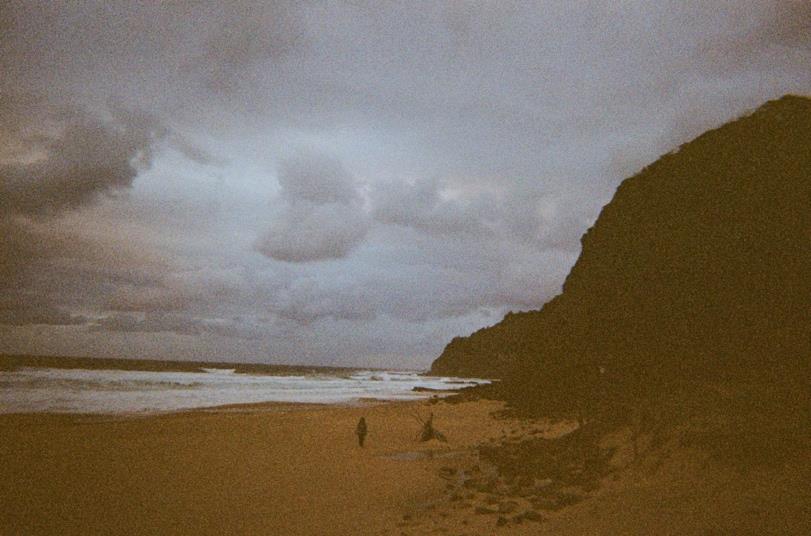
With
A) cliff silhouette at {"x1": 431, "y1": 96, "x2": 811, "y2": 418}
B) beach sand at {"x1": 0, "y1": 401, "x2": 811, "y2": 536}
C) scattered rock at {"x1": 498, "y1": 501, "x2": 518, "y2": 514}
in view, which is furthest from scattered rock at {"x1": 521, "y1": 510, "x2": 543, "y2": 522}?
cliff silhouette at {"x1": 431, "y1": 96, "x2": 811, "y2": 418}

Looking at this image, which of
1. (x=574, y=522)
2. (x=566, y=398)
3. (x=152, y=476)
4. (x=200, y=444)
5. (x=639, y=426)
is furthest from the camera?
(x=566, y=398)

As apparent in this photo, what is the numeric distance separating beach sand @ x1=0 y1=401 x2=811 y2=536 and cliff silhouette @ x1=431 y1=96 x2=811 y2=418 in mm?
2130

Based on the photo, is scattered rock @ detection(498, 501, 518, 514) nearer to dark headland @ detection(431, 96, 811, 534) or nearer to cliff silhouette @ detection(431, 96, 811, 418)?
dark headland @ detection(431, 96, 811, 534)

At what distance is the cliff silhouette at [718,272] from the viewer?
30.2ft

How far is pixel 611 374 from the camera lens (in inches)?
547

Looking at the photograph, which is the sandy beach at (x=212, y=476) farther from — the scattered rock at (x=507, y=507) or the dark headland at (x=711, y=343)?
the dark headland at (x=711, y=343)

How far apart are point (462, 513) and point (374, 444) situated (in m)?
9.89

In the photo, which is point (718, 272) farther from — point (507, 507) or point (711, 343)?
point (507, 507)

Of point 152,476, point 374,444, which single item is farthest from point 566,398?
point 152,476

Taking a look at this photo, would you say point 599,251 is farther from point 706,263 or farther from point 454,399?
point 454,399

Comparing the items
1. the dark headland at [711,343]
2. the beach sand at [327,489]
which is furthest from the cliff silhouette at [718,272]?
the beach sand at [327,489]

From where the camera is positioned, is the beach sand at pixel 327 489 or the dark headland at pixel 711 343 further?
the dark headland at pixel 711 343

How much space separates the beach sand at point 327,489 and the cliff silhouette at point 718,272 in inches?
83.9

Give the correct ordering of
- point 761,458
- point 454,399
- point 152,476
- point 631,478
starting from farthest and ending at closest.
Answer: point 454,399 → point 152,476 → point 631,478 → point 761,458
